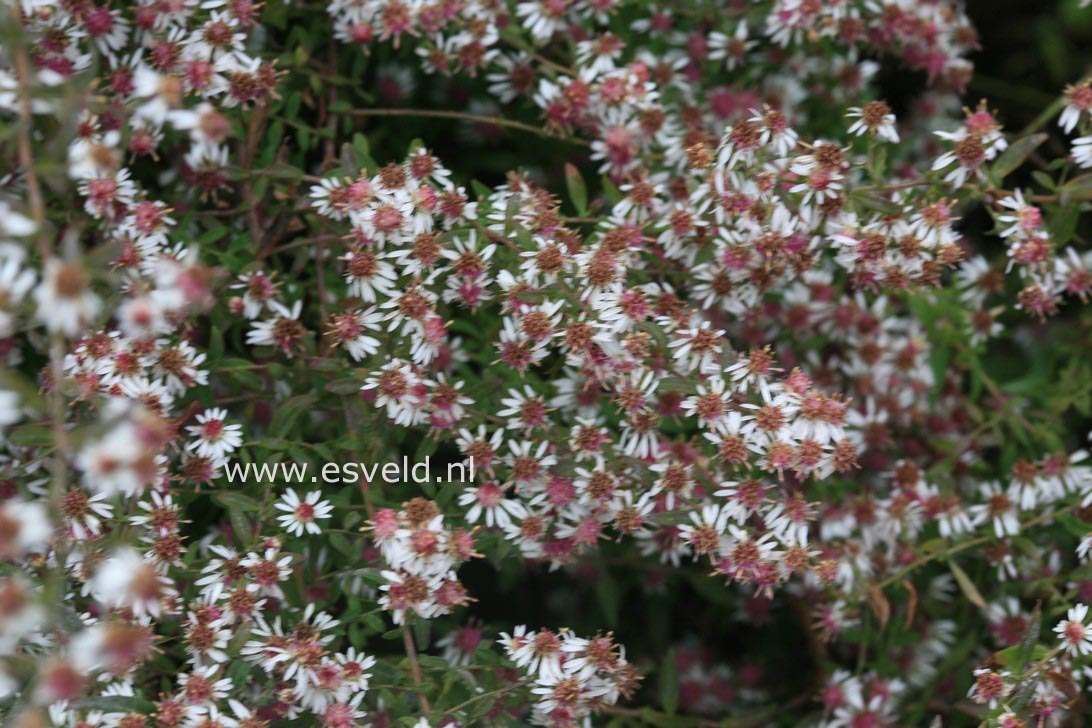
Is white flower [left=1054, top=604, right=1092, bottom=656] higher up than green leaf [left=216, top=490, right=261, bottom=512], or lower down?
lower down

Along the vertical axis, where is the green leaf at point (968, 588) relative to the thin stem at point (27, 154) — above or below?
below

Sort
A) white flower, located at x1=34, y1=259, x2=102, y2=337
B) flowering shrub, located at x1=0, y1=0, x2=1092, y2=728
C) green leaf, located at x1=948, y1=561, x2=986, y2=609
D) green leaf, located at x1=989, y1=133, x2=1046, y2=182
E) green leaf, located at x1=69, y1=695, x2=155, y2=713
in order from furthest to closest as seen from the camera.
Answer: green leaf, located at x1=948, y1=561, x2=986, y2=609, green leaf, located at x1=989, y1=133, x2=1046, y2=182, flowering shrub, located at x1=0, y1=0, x2=1092, y2=728, green leaf, located at x1=69, y1=695, x2=155, y2=713, white flower, located at x1=34, y1=259, x2=102, y2=337

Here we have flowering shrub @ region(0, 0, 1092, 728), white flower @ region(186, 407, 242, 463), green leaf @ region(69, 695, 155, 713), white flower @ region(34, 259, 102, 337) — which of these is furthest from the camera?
white flower @ region(186, 407, 242, 463)

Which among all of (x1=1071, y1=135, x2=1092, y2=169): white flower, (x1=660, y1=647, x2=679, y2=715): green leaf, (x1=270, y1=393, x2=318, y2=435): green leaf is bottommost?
(x1=660, y1=647, x2=679, y2=715): green leaf

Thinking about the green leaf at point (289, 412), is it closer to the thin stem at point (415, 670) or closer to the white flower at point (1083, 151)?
the thin stem at point (415, 670)

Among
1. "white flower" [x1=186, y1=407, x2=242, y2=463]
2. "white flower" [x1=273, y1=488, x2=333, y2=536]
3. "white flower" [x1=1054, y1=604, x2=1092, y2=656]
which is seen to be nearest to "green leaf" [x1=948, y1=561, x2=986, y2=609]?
"white flower" [x1=1054, y1=604, x2=1092, y2=656]

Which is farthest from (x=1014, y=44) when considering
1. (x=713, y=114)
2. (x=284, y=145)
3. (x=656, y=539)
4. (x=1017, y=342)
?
(x=284, y=145)

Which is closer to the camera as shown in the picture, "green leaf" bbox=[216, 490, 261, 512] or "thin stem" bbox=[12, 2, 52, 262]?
"thin stem" bbox=[12, 2, 52, 262]

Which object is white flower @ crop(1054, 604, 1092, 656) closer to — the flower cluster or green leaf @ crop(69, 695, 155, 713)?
the flower cluster

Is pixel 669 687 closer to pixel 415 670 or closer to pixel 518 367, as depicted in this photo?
pixel 415 670

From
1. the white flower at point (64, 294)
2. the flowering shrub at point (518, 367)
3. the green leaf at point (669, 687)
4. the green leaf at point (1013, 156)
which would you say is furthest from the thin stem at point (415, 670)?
the green leaf at point (1013, 156)
